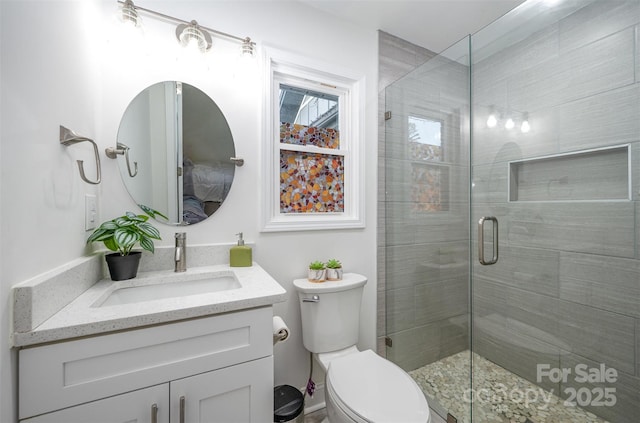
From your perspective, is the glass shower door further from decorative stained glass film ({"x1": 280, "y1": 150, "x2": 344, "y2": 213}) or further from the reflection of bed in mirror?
the reflection of bed in mirror

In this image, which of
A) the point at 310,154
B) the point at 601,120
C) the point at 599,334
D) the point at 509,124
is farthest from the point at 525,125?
the point at 310,154

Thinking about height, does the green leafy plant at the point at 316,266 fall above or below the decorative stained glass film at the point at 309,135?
below

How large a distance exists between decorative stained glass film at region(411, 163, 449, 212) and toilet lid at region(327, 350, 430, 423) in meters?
0.98

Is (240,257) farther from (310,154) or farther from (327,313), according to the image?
(310,154)

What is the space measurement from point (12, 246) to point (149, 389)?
517 mm

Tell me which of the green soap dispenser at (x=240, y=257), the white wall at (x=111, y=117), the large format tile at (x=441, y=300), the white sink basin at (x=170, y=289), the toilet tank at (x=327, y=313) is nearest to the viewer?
the white wall at (x=111, y=117)

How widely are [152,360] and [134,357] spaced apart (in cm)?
5

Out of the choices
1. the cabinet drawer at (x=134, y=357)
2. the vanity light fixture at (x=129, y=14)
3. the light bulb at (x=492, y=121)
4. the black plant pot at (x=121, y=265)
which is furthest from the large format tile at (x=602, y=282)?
the vanity light fixture at (x=129, y=14)

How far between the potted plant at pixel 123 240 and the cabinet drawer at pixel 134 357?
1.35 feet

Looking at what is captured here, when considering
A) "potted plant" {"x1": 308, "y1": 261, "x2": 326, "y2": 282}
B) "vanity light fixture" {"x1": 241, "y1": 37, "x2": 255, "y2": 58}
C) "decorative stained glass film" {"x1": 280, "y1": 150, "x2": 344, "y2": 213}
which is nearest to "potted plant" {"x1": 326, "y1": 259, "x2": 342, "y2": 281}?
"potted plant" {"x1": 308, "y1": 261, "x2": 326, "y2": 282}

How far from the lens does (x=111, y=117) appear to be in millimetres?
1248

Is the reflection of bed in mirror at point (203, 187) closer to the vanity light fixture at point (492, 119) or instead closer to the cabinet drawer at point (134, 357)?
the cabinet drawer at point (134, 357)

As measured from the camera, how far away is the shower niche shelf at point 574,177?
1264mm

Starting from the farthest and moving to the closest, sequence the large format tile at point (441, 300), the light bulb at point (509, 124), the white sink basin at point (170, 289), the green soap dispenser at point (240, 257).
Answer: the large format tile at point (441, 300) → the light bulb at point (509, 124) → the green soap dispenser at point (240, 257) → the white sink basin at point (170, 289)
